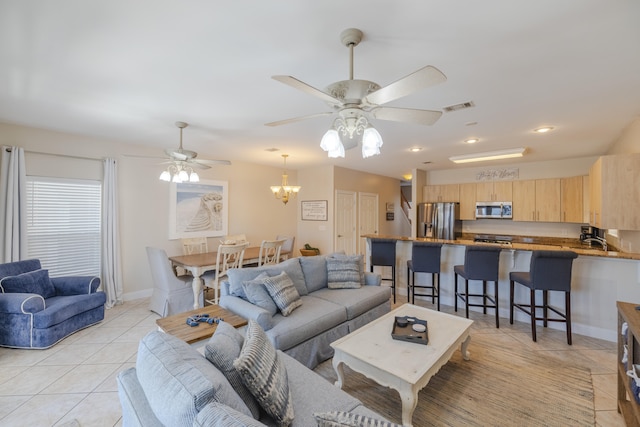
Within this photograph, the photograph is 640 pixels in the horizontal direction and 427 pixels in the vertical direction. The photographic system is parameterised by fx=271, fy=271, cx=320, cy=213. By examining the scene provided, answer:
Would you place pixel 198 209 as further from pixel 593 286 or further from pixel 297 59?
pixel 593 286

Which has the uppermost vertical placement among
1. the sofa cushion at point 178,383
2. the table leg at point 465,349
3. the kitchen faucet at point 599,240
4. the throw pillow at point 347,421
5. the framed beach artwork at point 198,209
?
the framed beach artwork at point 198,209

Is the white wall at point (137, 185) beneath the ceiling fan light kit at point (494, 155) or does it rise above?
beneath

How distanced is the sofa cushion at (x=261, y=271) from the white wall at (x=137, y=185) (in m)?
2.70

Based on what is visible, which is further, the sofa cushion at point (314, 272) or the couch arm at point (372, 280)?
the couch arm at point (372, 280)

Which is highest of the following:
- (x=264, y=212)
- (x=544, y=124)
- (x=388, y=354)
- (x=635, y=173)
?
(x=544, y=124)

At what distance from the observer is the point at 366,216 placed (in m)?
7.38

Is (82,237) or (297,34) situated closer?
(297,34)

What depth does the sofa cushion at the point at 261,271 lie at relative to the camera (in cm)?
283

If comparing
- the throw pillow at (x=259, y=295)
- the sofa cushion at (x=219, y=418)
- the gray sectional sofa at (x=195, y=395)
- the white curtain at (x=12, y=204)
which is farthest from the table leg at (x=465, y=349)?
the white curtain at (x=12, y=204)

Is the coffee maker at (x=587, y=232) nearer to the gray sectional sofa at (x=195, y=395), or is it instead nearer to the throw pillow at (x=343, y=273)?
the throw pillow at (x=343, y=273)

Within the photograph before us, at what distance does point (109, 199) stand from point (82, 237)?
676 millimetres

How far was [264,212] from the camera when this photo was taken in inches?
253

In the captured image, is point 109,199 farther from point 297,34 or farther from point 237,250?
point 297,34

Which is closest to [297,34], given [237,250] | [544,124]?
[237,250]
